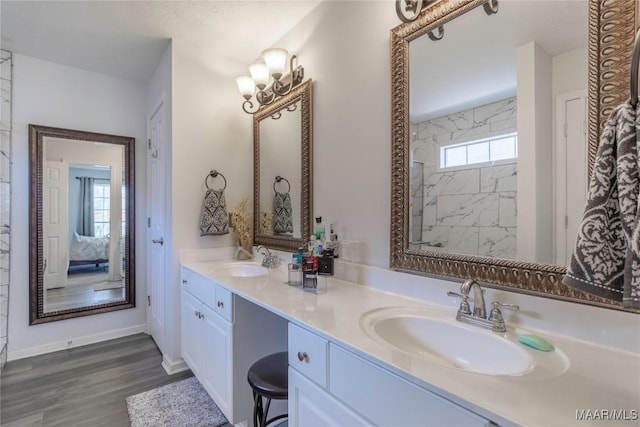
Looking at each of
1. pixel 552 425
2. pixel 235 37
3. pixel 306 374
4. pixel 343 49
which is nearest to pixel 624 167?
pixel 552 425

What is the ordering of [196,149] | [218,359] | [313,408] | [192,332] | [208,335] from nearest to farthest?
1. [313,408]
2. [218,359]
3. [208,335]
4. [192,332]
5. [196,149]

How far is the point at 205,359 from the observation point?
5.88 ft

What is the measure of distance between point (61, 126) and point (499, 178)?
10.9ft

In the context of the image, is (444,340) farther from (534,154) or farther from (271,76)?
(271,76)

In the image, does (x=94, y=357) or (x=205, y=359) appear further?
(x=94, y=357)

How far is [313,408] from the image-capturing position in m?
1.00

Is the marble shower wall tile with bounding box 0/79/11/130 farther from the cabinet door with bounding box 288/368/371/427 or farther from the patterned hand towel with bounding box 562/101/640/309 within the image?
the patterned hand towel with bounding box 562/101/640/309

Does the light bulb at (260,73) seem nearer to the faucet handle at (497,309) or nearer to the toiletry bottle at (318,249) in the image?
the toiletry bottle at (318,249)

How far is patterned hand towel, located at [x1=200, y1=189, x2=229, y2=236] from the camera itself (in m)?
2.29

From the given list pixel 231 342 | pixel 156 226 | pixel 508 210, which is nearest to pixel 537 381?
pixel 508 210

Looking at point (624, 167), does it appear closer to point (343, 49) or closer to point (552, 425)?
point (552, 425)

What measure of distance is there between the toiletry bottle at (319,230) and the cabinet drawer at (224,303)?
1.85ft

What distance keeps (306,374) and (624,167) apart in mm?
983

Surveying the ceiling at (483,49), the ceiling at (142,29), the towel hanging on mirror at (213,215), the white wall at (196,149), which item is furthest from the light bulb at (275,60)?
the towel hanging on mirror at (213,215)
